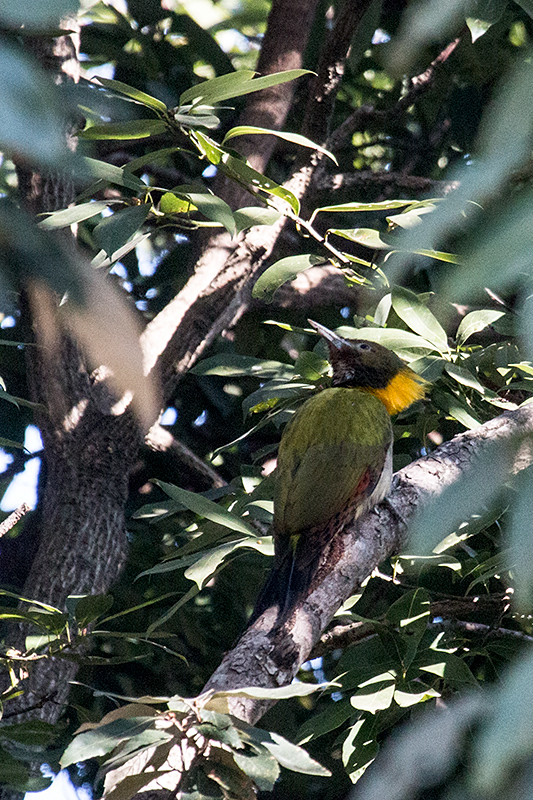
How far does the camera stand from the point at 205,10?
440 centimetres

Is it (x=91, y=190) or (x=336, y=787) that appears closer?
(x=91, y=190)

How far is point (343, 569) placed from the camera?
243 cm

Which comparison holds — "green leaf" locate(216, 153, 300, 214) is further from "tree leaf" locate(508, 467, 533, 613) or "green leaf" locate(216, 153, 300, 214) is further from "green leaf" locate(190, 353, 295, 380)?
"tree leaf" locate(508, 467, 533, 613)

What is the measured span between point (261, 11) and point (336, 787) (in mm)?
3802

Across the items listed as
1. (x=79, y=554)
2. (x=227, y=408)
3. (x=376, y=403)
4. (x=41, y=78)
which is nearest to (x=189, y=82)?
(x=227, y=408)

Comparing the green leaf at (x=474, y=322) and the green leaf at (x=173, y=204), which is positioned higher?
the green leaf at (x=173, y=204)

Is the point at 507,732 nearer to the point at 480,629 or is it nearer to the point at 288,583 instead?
the point at 288,583

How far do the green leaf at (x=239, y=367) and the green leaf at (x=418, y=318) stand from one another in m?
0.48

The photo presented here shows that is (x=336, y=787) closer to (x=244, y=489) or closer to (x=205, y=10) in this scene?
(x=244, y=489)

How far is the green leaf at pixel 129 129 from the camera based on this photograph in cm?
218

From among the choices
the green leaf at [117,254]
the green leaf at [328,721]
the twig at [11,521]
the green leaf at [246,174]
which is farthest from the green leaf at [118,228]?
the green leaf at [328,721]

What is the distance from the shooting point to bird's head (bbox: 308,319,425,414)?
3.60m

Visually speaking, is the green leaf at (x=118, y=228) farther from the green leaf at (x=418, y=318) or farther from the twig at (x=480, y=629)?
the twig at (x=480, y=629)

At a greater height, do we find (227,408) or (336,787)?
(227,408)
